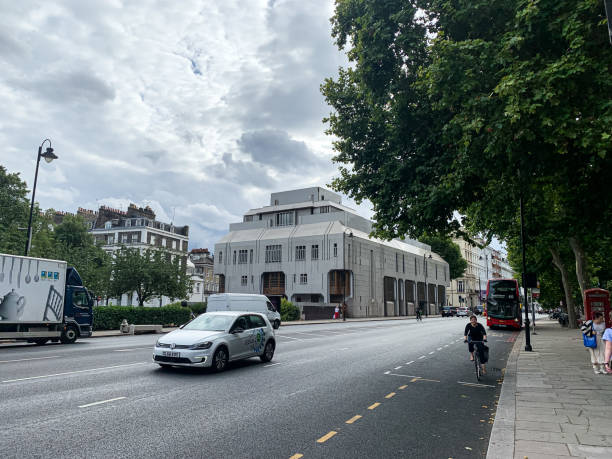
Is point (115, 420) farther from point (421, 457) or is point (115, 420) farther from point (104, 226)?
point (104, 226)

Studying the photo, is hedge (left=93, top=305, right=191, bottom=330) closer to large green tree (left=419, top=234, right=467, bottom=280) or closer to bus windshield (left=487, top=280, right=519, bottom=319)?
bus windshield (left=487, top=280, right=519, bottom=319)

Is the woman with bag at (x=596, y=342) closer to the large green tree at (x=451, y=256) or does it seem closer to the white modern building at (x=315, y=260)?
the white modern building at (x=315, y=260)

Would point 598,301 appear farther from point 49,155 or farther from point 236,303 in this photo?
point 49,155

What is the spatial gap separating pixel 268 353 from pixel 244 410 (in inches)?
248

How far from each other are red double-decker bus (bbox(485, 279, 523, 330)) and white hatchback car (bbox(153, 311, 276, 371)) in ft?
78.9

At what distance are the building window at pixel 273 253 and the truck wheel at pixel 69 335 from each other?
4838cm

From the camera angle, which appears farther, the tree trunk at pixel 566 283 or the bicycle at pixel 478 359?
the tree trunk at pixel 566 283

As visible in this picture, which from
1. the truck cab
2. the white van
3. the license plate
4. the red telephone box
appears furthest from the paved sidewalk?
the white van

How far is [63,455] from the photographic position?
491cm

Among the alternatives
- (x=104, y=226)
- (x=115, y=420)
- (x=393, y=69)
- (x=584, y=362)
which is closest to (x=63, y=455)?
(x=115, y=420)

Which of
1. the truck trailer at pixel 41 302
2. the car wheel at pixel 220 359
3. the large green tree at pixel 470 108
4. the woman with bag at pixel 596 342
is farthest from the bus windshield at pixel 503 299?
the truck trailer at pixel 41 302

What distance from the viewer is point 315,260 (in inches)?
2525

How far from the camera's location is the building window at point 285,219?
72875 millimetres

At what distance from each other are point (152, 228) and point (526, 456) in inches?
3160
